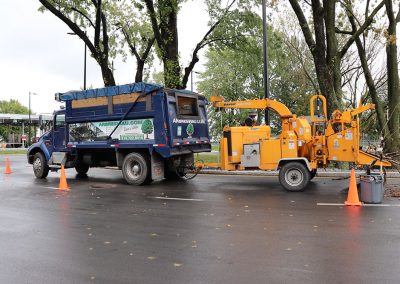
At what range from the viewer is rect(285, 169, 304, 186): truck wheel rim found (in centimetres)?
1142

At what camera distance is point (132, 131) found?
532 inches

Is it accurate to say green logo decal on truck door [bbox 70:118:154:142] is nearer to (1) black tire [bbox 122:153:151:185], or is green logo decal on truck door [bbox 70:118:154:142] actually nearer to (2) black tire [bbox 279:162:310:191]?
(1) black tire [bbox 122:153:151:185]

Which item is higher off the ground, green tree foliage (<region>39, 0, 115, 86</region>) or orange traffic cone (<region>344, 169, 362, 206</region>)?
green tree foliage (<region>39, 0, 115, 86</region>)

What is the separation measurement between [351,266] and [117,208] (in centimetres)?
566

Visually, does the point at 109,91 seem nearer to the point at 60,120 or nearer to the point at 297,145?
the point at 60,120

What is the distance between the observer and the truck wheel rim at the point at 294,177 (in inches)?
450

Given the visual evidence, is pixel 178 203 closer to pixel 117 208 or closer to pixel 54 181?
pixel 117 208

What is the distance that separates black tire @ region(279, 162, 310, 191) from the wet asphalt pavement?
33 cm

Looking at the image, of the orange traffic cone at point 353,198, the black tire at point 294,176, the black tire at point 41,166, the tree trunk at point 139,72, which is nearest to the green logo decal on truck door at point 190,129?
the black tire at point 294,176

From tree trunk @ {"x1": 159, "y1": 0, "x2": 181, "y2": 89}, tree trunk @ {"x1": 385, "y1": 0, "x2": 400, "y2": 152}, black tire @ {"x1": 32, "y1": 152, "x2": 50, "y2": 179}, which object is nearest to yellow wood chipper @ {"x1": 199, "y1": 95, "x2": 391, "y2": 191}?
tree trunk @ {"x1": 159, "y1": 0, "x2": 181, "y2": 89}

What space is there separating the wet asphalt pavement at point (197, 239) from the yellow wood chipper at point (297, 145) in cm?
82

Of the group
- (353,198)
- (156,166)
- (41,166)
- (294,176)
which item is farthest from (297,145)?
(41,166)

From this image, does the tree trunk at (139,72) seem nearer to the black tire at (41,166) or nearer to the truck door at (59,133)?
the truck door at (59,133)

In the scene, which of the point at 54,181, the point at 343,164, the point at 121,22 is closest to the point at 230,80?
the point at 121,22
